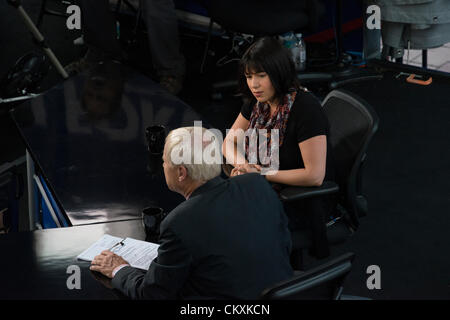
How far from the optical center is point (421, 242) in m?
2.92

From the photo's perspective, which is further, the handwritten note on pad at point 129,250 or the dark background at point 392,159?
the dark background at point 392,159

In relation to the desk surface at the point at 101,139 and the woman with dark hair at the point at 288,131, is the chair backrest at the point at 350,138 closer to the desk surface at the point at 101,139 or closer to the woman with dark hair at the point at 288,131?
the woman with dark hair at the point at 288,131

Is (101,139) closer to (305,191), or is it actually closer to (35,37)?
(305,191)

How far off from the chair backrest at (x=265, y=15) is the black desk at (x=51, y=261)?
2360mm

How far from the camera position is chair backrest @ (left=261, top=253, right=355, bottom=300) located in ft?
4.36

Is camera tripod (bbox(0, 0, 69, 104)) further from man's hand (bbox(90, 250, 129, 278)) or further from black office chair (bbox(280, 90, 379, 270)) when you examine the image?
man's hand (bbox(90, 250, 129, 278))

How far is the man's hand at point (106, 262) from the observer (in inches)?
66.8

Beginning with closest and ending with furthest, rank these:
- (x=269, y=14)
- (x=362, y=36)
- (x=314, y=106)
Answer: (x=314, y=106) → (x=269, y=14) → (x=362, y=36)

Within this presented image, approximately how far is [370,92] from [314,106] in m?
2.47

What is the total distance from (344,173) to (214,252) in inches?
34.0

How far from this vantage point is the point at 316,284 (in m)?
1.36

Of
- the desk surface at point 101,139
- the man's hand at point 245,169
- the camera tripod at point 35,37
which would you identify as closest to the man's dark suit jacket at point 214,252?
the desk surface at point 101,139

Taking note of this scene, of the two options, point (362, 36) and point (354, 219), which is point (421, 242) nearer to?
point (354, 219)
